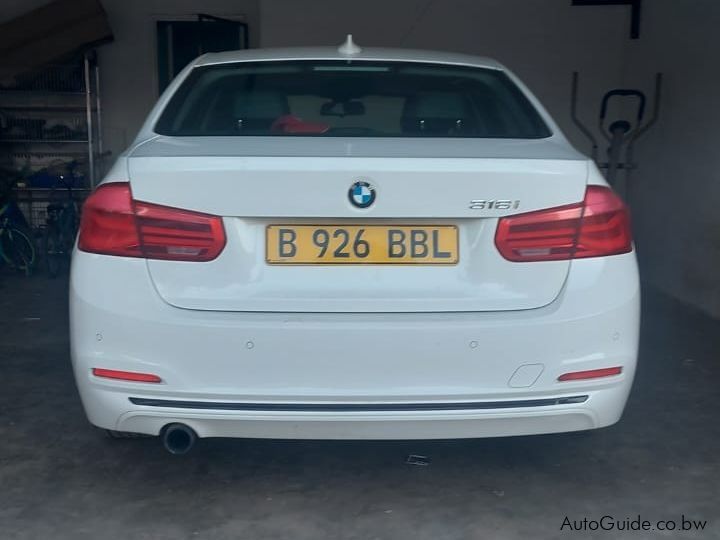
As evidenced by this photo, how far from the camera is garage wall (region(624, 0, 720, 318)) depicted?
6188 millimetres

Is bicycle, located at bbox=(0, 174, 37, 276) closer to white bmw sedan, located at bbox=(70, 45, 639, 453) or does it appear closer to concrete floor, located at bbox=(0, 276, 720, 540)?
concrete floor, located at bbox=(0, 276, 720, 540)

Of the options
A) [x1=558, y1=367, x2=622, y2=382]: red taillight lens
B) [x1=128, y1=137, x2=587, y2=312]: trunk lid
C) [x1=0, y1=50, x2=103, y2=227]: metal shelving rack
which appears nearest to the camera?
[x1=128, y1=137, x2=587, y2=312]: trunk lid

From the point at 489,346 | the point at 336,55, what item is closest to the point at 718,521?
the point at 489,346

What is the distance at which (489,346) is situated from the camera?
2.74 meters

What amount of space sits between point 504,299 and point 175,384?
1.00m

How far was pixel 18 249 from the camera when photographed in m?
7.62

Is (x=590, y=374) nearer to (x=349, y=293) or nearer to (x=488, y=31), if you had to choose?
(x=349, y=293)

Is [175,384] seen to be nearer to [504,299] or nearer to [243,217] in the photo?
[243,217]

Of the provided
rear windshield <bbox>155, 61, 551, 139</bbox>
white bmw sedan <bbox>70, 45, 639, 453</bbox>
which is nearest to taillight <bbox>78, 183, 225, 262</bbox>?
white bmw sedan <bbox>70, 45, 639, 453</bbox>

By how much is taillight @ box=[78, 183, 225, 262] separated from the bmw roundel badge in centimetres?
39

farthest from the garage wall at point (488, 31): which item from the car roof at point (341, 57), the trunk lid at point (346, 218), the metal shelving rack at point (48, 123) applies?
the trunk lid at point (346, 218)

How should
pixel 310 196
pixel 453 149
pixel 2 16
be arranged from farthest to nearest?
pixel 2 16 < pixel 453 149 < pixel 310 196

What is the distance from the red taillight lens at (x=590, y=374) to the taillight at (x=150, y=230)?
1.10m

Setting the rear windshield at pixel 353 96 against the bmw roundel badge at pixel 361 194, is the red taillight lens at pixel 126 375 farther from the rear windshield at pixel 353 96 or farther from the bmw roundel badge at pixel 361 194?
the rear windshield at pixel 353 96
